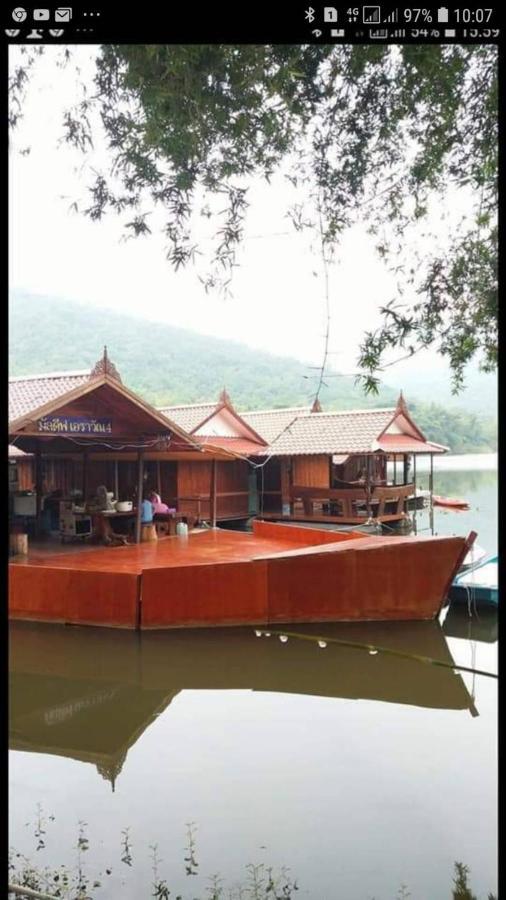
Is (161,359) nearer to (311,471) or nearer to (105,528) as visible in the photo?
(311,471)

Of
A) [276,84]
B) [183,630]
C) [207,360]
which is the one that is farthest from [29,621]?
[207,360]

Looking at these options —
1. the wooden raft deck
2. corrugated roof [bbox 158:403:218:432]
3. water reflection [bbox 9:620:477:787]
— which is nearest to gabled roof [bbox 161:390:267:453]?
corrugated roof [bbox 158:403:218:432]

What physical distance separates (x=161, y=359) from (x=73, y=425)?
53415 mm

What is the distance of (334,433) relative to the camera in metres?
16.6

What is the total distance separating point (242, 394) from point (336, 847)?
41.1m

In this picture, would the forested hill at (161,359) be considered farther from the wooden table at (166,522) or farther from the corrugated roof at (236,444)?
the wooden table at (166,522)

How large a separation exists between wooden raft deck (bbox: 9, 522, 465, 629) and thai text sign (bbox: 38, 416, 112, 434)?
2.28 meters

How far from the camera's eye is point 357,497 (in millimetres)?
15055

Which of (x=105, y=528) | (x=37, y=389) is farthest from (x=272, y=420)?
(x=37, y=389)

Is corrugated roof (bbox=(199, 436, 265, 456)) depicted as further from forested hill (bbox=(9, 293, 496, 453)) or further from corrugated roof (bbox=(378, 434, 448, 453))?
forested hill (bbox=(9, 293, 496, 453))

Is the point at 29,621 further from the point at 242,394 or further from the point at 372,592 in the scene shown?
the point at 242,394

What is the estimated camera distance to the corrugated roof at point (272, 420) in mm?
18703

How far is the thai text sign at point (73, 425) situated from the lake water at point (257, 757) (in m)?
3.10
